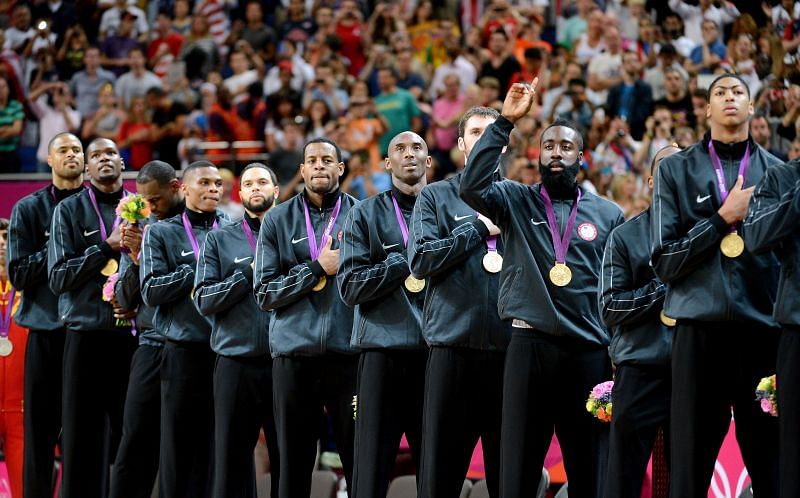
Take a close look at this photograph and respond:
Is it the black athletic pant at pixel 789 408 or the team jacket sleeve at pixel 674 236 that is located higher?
the team jacket sleeve at pixel 674 236

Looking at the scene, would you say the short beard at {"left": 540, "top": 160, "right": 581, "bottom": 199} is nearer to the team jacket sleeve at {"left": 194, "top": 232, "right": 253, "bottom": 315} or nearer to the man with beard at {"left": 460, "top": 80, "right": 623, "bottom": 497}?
the man with beard at {"left": 460, "top": 80, "right": 623, "bottom": 497}

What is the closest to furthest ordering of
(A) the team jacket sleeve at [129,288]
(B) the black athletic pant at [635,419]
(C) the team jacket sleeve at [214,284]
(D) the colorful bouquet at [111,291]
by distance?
(B) the black athletic pant at [635,419]
(C) the team jacket sleeve at [214,284]
(A) the team jacket sleeve at [129,288]
(D) the colorful bouquet at [111,291]

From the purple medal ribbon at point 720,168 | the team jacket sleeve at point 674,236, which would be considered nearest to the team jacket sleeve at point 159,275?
the team jacket sleeve at point 674,236

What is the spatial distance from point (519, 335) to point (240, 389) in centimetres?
227

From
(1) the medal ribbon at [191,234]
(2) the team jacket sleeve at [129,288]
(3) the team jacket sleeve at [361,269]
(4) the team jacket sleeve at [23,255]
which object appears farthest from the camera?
Result: (4) the team jacket sleeve at [23,255]

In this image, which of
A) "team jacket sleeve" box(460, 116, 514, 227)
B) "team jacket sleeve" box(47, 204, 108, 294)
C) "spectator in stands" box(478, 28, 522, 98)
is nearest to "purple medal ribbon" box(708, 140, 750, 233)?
"team jacket sleeve" box(460, 116, 514, 227)

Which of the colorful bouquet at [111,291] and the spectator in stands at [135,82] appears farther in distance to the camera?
the spectator in stands at [135,82]

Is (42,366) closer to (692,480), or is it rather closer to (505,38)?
(692,480)

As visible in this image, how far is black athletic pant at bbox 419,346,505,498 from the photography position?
7309 millimetres

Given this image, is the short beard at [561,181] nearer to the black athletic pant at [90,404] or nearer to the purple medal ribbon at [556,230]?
the purple medal ribbon at [556,230]

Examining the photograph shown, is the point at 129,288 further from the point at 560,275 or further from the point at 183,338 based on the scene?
the point at 560,275

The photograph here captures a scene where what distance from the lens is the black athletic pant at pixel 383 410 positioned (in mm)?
7668

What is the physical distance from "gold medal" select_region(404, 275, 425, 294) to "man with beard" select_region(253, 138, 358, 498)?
0.51 meters

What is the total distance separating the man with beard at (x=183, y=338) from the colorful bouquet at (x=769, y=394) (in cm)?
409
